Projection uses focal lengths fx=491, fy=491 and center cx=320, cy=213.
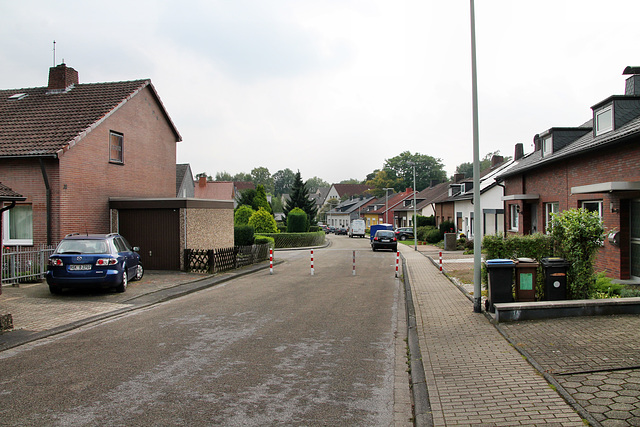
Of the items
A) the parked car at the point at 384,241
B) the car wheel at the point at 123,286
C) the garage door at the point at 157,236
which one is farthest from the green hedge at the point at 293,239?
the car wheel at the point at 123,286

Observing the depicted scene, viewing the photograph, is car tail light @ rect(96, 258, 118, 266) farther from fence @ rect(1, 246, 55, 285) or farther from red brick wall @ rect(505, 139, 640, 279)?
red brick wall @ rect(505, 139, 640, 279)

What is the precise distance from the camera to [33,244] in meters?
16.1

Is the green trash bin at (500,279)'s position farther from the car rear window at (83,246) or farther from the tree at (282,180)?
the tree at (282,180)

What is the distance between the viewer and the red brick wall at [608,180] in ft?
39.7

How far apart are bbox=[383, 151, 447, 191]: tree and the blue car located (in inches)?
3727

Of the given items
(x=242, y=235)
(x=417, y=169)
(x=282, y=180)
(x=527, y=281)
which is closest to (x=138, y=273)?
(x=527, y=281)

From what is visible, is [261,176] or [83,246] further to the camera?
[261,176]

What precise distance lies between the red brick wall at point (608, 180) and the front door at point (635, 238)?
0.12 meters

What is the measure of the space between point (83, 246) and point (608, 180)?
13.7 metres

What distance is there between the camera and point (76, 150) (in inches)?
653

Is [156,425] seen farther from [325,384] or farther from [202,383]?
[325,384]

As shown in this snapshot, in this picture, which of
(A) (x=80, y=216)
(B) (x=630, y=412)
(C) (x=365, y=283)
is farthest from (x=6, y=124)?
(B) (x=630, y=412)

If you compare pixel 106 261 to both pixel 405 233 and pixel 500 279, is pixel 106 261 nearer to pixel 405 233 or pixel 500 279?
pixel 500 279

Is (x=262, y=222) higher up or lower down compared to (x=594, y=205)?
lower down
